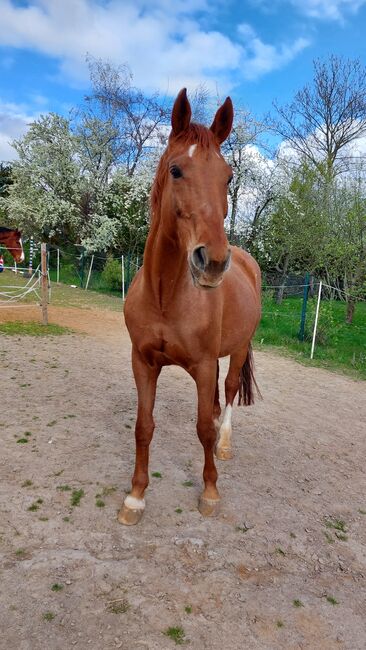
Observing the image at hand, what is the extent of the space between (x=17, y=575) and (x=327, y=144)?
23146mm

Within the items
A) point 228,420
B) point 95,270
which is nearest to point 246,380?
point 228,420

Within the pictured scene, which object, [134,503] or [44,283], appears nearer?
[134,503]

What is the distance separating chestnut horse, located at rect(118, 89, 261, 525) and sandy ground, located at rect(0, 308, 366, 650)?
0.88 feet

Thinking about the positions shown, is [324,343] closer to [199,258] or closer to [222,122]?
[222,122]

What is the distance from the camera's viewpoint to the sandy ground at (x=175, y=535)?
176cm

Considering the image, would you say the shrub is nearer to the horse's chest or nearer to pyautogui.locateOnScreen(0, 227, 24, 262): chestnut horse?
pyautogui.locateOnScreen(0, 227, 24, 262): chestnut horse

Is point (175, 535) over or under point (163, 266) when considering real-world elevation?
under

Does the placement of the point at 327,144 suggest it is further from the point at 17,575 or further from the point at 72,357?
the point at 17,575

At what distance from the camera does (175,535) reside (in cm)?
235

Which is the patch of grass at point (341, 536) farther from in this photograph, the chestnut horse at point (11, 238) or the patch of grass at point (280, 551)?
the chestnut horse at point (11, 238)

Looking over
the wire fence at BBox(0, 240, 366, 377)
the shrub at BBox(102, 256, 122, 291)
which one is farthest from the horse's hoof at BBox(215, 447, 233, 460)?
the shrub at BBox(102, 256, 122, 291)

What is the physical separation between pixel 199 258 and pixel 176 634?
1621 millimetres

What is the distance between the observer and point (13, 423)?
3.68 meters

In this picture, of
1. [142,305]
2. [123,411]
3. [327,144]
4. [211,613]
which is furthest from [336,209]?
[211,613]
